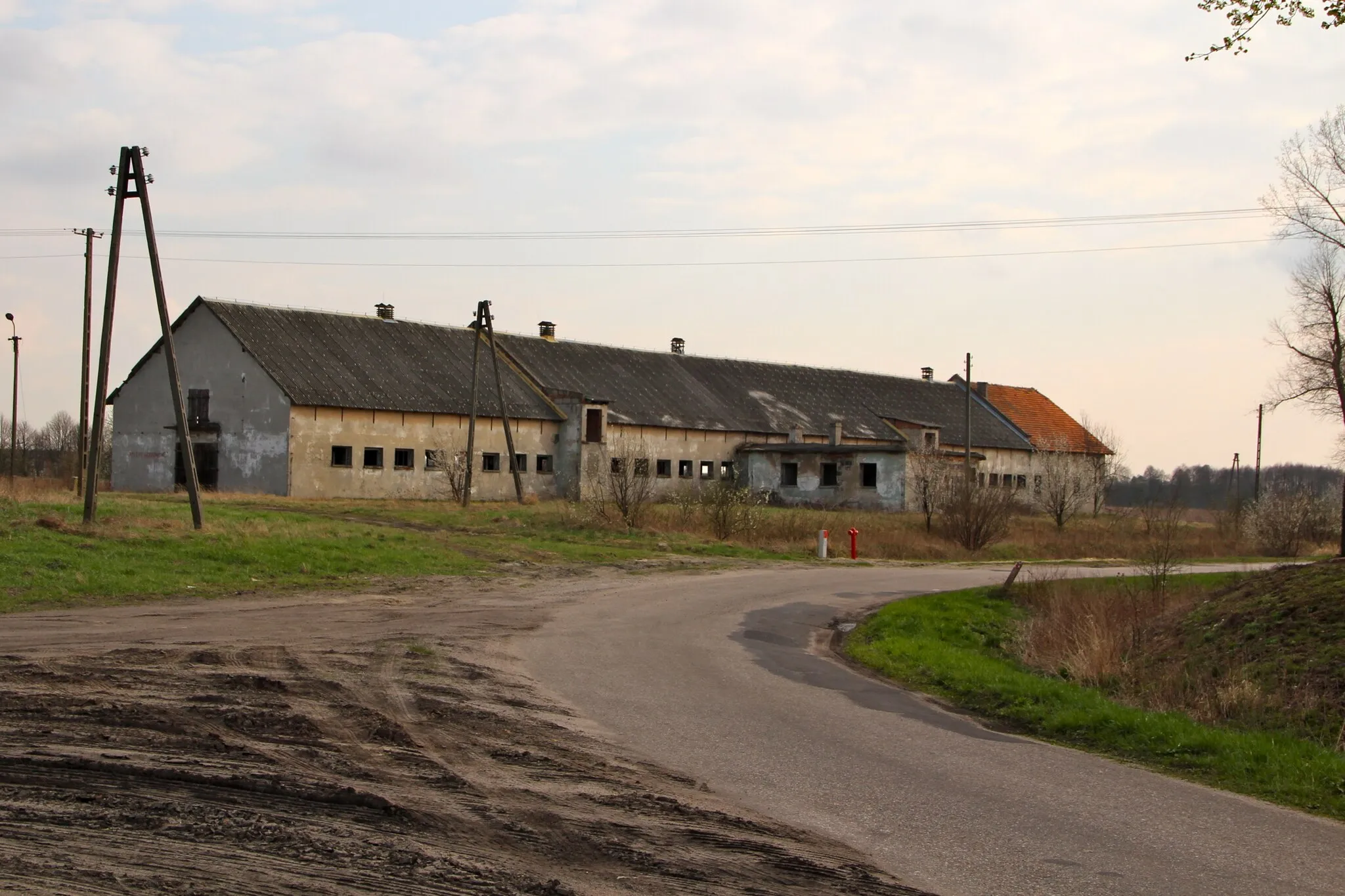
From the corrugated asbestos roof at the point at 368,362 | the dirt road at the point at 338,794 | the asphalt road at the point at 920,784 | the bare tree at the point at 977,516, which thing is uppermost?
the corrugated asbestos roof at the point at 368,362

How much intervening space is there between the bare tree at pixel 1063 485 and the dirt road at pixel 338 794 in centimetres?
4166

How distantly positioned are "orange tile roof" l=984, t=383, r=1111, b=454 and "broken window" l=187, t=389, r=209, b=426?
44.0 meters

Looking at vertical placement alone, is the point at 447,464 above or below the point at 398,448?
below

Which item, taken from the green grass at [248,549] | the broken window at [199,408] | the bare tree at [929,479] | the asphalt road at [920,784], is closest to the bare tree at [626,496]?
the green grass at [248,549]

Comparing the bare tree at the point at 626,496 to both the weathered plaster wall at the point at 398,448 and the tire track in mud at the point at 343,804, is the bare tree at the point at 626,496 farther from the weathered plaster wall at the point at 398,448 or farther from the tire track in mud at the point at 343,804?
the tire track in mud at the point at 343,804

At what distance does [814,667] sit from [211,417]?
117 ft

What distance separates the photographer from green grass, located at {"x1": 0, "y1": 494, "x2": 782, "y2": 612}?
674 inches

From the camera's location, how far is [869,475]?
54000 millimetres

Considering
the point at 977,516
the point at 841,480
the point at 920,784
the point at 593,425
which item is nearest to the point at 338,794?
the point at 920,784

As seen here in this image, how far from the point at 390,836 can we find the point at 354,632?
25.9 ft

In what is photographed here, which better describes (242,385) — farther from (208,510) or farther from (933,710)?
(933,710)

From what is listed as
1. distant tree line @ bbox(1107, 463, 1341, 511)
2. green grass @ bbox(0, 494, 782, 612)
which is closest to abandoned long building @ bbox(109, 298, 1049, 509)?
green grass @ bbox(0, 494, 782, 612)

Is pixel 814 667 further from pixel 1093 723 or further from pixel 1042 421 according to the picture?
pixel 1042 421

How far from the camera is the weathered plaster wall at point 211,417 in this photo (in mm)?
41562
